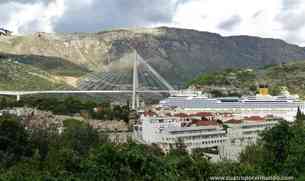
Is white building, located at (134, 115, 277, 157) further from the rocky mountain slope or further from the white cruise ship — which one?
the rocky mountain slope

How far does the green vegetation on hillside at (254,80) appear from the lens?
184 feet

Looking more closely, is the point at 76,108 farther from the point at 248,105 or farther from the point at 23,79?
the point at 23,79

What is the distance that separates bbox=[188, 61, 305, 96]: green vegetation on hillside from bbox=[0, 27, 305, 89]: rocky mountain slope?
43275 mm

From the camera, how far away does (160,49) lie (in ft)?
447

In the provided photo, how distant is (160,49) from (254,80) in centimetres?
7637

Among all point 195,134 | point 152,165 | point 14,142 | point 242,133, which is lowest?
point 242,133

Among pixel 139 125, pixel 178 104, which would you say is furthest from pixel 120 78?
pixel 139 125

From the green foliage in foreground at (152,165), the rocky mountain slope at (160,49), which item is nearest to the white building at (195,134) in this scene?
the green foliage in foreground at (152,165)

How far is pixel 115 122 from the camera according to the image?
34.7 m

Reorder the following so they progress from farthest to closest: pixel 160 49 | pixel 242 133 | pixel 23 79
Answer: pixel 160 49, pixel 23 79, pixel 242 133

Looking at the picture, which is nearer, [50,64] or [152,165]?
[152,165]

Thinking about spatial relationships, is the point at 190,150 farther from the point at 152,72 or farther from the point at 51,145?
the point at 152,72

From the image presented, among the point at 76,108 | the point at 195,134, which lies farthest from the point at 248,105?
the point at 195,134

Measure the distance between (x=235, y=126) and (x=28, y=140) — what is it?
11506 millimetres
